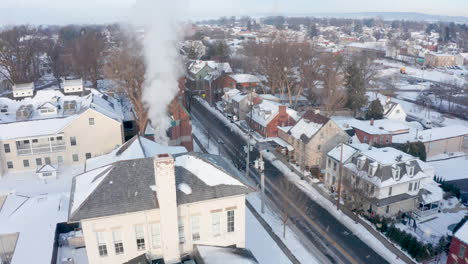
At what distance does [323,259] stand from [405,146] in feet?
73.7

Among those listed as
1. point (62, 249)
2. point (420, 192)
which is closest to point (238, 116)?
point (420, 192)

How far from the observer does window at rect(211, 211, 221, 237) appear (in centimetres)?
2205

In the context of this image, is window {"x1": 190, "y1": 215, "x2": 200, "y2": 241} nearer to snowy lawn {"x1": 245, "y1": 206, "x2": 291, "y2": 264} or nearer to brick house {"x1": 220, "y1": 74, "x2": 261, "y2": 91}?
snowy lawn {"x1": 245, "y1": 206, "x2": 291, "y2": 264}

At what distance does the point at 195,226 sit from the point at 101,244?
17.4 feet

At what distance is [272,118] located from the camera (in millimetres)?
51625

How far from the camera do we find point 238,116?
61094 millimetres

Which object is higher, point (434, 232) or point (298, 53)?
point (298, 53)

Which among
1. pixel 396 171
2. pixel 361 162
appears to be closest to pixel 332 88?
pixel 361 162

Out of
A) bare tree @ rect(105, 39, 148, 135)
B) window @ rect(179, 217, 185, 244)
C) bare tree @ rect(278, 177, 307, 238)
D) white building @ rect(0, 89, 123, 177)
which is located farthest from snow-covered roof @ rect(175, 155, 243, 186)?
white building @ rect(0, 89, 123, 177)

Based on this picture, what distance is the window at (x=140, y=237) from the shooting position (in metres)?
20.6

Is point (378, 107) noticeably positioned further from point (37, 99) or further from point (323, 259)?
point (37, 99)


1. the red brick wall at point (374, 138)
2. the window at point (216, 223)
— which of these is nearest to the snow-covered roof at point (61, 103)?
the window at point (216, 223)

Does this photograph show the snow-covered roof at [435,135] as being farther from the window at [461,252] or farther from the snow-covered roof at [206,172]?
the snow-covered roof at [206,172]

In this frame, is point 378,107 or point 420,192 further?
point 378,107
